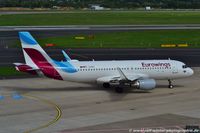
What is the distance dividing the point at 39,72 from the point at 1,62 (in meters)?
26.4

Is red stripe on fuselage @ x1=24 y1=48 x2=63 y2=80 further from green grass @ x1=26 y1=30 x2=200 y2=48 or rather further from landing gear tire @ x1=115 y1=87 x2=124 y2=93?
green grass @ x1=26 y1=30 x2=200 y2=48

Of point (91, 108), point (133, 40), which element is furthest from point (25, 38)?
point (133, 40)

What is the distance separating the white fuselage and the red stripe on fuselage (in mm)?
630

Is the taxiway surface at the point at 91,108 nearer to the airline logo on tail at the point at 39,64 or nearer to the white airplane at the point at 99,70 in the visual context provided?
the white airplane at the point at 99,70

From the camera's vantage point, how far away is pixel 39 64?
57.5 meters

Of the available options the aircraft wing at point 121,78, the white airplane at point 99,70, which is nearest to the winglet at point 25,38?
the white airplane at point 99,70

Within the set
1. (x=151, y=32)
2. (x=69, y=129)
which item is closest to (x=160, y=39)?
(x=151, y=32)

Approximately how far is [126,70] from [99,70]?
3218mm

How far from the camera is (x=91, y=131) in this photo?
3997 cm

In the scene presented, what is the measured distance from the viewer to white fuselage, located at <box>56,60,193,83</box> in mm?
58188

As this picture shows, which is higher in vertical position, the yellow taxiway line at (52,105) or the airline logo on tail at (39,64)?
the airline logo on tail at (39,64)

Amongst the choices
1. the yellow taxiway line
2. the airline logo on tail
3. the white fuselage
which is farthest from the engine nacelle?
the yellow taxiway line

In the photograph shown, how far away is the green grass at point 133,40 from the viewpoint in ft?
345

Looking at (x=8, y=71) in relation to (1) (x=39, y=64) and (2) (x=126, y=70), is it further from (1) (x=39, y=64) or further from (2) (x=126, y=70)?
(2) (x=126, y=70)
